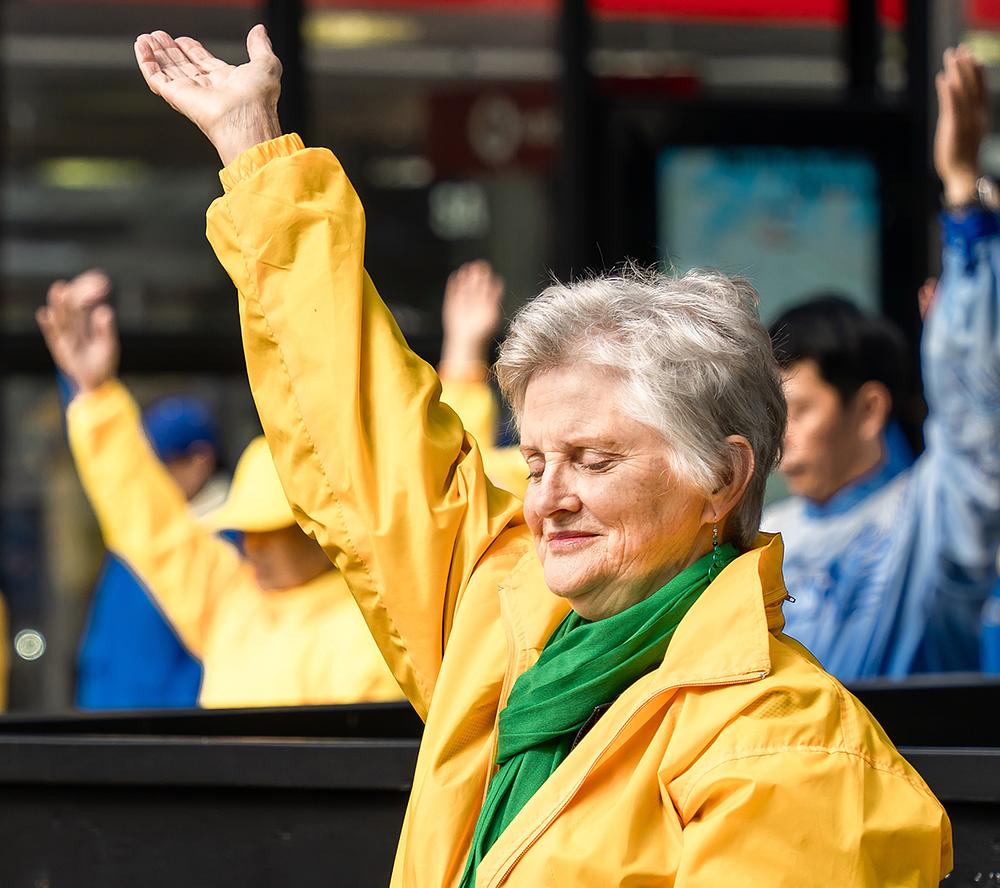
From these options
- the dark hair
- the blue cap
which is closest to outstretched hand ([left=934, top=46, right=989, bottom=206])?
the dark hair

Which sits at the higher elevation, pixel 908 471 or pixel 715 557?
pixel 715 557

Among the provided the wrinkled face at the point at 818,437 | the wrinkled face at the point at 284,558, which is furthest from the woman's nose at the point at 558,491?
the wrinkled face at the point at 284,558

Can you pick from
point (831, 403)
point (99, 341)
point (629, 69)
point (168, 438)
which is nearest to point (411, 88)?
point (629, 69)

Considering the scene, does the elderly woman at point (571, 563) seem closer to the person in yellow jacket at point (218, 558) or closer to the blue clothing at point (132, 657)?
the person in yellow jacket at point (218, 558)

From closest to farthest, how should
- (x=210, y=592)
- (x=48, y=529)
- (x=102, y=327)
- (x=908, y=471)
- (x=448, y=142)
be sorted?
(x=908, y=471), (x=210, y=592), (x=102, y=327), (x=48, y=529), (x=448, y=142)

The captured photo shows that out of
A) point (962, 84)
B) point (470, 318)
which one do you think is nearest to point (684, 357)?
point (962, 84)

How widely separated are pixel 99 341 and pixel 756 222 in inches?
121

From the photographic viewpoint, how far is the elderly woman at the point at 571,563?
1.76 meters

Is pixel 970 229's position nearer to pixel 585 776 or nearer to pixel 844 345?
pixel 844 345

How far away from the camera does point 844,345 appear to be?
13.2ft

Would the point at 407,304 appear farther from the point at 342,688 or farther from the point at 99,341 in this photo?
the point at 342,688

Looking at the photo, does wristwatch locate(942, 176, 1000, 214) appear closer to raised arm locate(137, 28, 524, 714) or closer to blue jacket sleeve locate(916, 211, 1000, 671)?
blue jacket sleeve locate(916, 211, 1000, 671)

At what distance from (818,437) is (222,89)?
2.08 metres

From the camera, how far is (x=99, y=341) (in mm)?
4461
